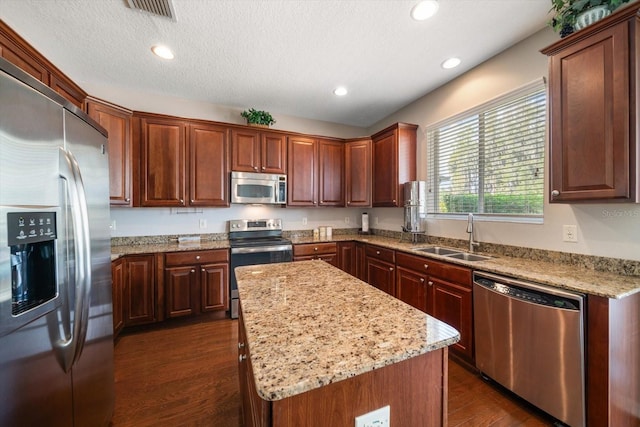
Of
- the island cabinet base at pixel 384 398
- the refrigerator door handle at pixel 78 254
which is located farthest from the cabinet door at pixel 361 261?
the refrigerator door handle at pixel 78 254

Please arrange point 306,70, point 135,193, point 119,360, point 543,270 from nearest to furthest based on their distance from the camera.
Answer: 1. point 543,270
2. point 119,360
3. point 306,70
4. point 135,193

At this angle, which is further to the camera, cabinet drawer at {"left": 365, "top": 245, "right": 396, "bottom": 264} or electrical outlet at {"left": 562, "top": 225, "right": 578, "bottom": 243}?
cabinet drawer at {"left": 365, "top": 245, "right": 396, "bottom": 264}

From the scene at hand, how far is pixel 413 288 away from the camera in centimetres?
263

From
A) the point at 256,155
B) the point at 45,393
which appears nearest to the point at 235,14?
the point at 256,155

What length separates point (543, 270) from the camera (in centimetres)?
175

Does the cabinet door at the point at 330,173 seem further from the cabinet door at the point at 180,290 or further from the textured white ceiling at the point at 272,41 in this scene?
the cabinet door at the point at 180,290

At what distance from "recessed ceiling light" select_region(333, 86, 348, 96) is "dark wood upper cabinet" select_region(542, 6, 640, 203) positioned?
1876 millimetres

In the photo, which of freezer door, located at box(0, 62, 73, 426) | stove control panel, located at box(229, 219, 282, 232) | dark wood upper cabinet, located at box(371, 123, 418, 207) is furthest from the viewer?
stove control panel, located at box(229, 219, 282, 232)

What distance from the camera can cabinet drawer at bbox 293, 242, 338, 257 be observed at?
3.39 metres

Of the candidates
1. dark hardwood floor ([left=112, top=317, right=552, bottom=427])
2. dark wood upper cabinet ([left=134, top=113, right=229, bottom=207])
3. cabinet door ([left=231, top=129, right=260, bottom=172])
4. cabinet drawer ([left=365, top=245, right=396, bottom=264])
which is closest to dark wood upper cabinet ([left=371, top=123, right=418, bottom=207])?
cabinet drawer ([left=365, top=245, right=396, bottom=264])

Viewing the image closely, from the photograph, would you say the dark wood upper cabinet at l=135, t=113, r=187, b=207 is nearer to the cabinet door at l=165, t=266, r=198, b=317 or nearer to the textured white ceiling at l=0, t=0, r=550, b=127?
the textured white ceiling at l=0, t=0, r=550, b=127

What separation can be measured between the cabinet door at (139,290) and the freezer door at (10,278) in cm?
186

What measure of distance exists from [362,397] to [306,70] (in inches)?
111

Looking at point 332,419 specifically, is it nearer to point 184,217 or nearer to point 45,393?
point 45,393
